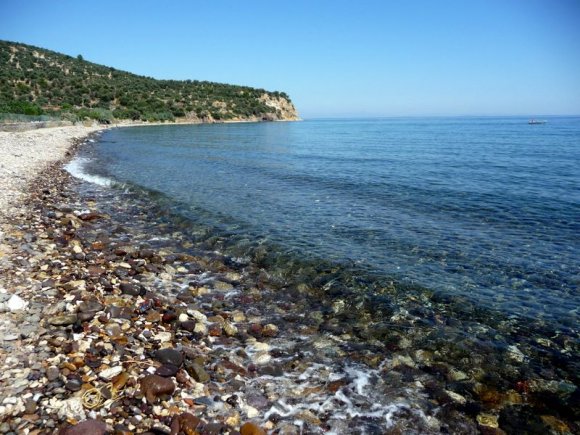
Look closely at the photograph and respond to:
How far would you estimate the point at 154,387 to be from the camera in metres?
5.39

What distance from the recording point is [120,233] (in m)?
13.5

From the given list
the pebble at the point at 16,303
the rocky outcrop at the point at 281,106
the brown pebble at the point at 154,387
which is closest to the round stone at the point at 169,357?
the brown pebble at the point at 154,387

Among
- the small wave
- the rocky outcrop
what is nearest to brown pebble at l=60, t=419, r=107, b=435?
the small wave

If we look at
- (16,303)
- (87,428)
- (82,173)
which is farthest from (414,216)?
Result: (82,173)

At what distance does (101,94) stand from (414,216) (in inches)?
4307

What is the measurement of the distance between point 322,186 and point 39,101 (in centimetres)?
8898

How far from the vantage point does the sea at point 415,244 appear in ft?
25.5

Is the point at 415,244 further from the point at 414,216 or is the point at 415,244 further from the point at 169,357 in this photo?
the point at 169,357

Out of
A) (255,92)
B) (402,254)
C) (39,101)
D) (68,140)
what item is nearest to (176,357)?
(402,254)

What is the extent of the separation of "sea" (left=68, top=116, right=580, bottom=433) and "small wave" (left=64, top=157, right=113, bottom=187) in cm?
12

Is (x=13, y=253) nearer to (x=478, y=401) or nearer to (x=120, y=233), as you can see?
(x=120, y=233)

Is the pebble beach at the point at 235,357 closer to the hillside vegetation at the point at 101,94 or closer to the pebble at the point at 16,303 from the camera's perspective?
the pebble at the point at 16,303

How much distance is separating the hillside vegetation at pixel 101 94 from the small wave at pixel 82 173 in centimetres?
4431

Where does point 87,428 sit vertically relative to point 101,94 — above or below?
below
